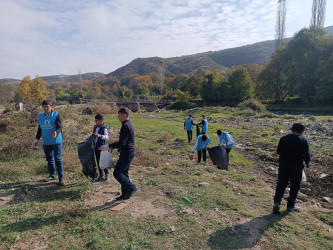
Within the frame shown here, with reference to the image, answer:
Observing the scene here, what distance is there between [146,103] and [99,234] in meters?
49.6

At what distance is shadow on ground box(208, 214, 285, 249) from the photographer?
3434mm

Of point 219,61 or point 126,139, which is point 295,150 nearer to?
point 126,139

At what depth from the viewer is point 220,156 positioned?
24.9 ft

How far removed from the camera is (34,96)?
36.4 metres

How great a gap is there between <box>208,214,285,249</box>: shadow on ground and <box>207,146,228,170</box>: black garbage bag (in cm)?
336

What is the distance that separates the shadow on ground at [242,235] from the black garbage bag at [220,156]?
3.36 metres

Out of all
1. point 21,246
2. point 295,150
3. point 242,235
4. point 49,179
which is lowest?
point 242,235

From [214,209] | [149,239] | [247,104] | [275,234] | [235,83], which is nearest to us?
[149,239]

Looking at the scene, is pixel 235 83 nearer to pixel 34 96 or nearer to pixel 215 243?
pixel 34 96

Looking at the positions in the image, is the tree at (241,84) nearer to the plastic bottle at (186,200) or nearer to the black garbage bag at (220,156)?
the black garbage bag at (220,156)

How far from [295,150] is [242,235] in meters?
1.97

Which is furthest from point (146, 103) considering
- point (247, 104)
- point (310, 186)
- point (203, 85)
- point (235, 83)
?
point (310, 186)

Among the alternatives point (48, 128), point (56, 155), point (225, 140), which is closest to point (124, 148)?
point (56, 155)

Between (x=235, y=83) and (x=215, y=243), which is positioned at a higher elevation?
(x=235, y=83)
